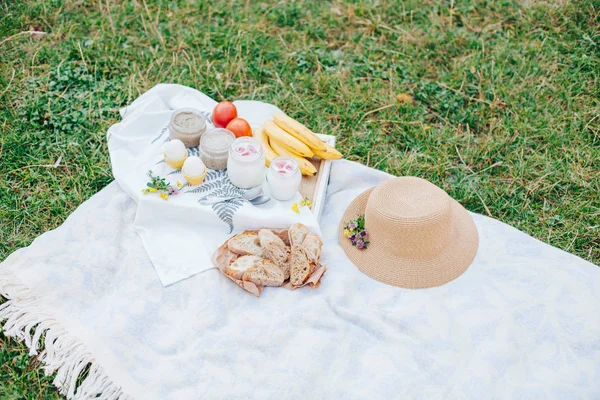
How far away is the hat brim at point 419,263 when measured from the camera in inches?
124

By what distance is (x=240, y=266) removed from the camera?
3.12 m

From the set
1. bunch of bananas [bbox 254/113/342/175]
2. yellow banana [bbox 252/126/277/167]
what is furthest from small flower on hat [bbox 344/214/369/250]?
yellow banana [bbox 252/126/277/167]

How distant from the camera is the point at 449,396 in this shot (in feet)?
8.96

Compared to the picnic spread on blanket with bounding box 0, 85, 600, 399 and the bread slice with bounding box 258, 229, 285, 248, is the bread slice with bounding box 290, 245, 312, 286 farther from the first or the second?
the bread slice with bounding box 258, 229, 285, 248

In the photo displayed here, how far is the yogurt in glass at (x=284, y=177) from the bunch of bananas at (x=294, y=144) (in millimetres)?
158

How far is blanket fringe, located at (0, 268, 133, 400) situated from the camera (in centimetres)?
276

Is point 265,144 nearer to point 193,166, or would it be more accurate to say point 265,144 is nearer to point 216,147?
point 216,147

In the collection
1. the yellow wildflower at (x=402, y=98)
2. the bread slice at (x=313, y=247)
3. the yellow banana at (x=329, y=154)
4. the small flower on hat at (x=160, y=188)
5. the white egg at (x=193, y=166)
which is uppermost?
the white egg at (x=193, y=166)

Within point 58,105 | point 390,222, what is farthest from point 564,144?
point 58,105

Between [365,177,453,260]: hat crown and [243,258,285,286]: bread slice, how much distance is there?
0.63 m

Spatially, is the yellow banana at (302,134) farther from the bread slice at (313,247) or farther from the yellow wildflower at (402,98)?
the yellow wildflower at (402,98)

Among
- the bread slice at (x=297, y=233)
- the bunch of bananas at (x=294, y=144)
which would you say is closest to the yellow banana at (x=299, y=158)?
the bunch of bananas at (x=294, y=144)

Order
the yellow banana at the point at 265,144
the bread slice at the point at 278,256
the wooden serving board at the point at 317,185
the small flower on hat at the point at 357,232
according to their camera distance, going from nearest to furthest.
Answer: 1. the bread slice at the point at 278,256
2. the small flower on hat at the point at 357,232
3. the wooden serving board at the point at 317,185
4. the yellow banana at the point at 265,144

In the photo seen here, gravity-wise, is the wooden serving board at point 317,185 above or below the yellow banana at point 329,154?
below
